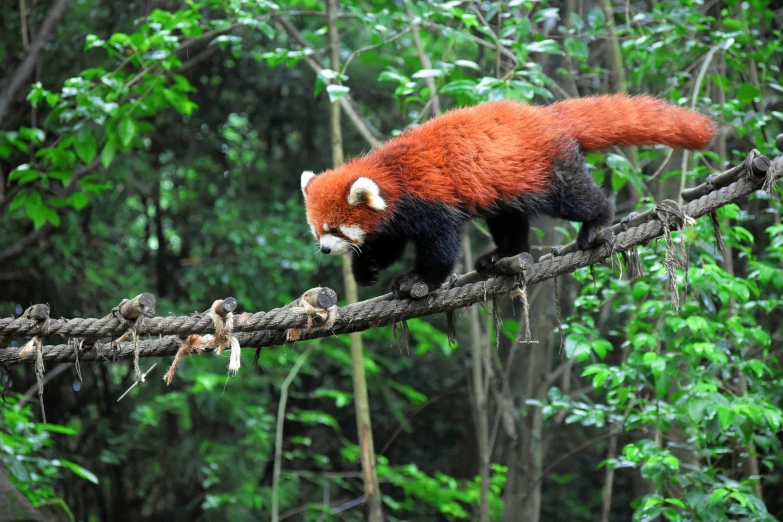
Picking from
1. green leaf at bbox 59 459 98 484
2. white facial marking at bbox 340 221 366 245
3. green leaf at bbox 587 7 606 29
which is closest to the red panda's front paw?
white facial marking at bbox 340 221 366 245

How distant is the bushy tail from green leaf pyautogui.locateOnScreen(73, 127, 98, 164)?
2.42m

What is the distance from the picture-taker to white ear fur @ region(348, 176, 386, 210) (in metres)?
2.57

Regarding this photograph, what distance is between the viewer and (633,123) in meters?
2.81

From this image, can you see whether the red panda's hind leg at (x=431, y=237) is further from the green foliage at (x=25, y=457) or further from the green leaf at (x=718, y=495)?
the green foliage at (x=25, y=457)

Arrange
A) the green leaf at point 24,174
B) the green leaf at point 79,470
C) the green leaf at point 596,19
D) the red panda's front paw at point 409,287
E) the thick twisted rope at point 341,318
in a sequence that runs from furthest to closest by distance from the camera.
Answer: the green leaf at point 596,19, the green leaf at point 24,174, the green leaf at point 79,470, the red panda's front paw at point 409,287, the thick twisted rope at point 341,318

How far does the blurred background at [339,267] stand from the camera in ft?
11.4

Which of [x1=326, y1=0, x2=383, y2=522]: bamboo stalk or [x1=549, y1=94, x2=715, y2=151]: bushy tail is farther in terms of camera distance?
[x1=326, y1=0, x2=383, y2=522]: bamboo stalk

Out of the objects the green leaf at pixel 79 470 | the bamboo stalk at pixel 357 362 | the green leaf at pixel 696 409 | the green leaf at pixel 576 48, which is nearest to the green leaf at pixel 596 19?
the green leaf at pixel 576 48

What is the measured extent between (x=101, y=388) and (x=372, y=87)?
11.2 feet

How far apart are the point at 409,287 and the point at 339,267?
15.6ft

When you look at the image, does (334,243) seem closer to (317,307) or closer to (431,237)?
(431,237)

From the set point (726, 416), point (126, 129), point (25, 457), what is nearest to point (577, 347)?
point (726, 416)

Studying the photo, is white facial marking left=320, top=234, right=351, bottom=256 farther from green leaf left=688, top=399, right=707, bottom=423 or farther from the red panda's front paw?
green leaf left=688, top=399, right=707, bottom=423

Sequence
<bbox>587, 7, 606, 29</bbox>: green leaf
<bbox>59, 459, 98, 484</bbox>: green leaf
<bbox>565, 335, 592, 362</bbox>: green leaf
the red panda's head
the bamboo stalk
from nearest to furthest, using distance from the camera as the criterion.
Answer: the red panda's head
<bbox>565, 335, 592, 362</bbox>: green leaf
<bbox>59, 459, 98, 484</bbox>: green leaf
<bbox>587, 7, 606, 29</bbox>: green leaf
the bamboo stalk
